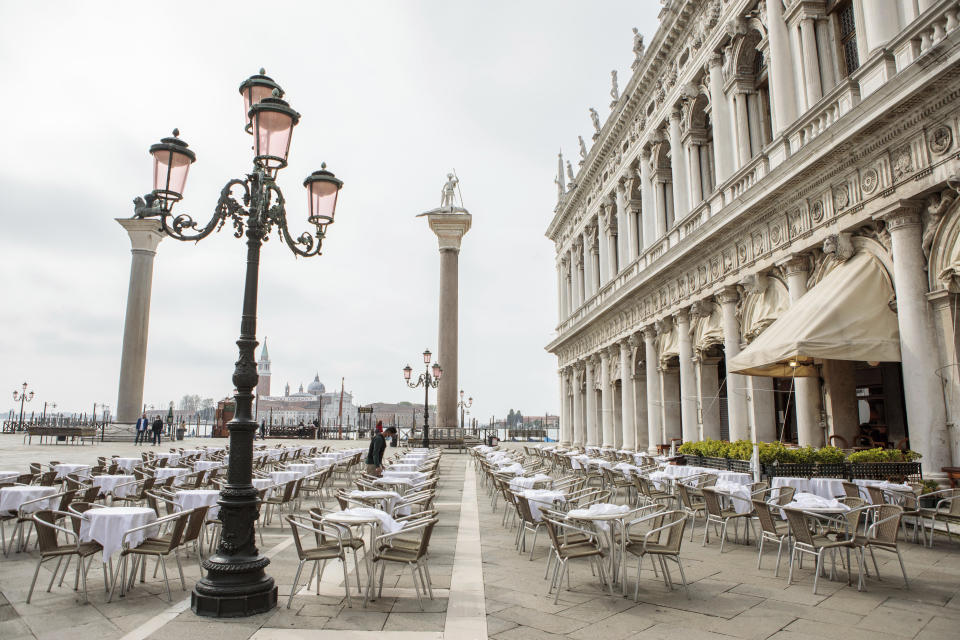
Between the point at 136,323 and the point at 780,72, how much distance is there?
1259 inches

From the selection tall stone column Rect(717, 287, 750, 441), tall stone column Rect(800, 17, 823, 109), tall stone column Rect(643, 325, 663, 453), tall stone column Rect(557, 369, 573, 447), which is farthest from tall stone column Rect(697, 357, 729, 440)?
tall stone column Rect(557, 369, 573, 447)

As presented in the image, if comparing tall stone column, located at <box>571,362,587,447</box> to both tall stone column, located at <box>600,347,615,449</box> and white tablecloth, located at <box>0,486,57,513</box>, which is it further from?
white tablecloth, located at <box>0,486,57,513</box>

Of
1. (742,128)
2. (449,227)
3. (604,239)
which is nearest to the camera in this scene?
(742,128)

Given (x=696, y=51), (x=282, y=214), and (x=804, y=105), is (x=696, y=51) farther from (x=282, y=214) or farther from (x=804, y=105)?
(x=282, y=214)

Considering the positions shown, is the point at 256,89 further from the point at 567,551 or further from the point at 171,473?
the point at 171,473

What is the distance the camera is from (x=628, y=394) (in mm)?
25516

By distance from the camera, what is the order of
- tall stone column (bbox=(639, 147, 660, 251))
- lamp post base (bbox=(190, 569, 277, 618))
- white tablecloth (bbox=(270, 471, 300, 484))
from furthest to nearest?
tall stone column (bbox=(639, 147, 660, 251)) < white tablecloth (bbox=(270, 471, 300, 484)) < lamp post base (bbox=(190, 569, 277, 618))

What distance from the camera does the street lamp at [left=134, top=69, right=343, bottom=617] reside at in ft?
17.4

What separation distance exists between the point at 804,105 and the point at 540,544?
37.6 feet

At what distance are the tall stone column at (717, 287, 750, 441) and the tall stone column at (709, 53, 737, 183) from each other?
3663mm

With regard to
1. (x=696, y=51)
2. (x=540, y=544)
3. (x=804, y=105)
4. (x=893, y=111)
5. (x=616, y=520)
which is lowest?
(x=540, y=544)

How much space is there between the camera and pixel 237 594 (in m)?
5.22

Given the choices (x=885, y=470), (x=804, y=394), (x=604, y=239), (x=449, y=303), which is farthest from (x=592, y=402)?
(x=885, y=470)

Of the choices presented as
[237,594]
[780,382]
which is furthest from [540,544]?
[780,382]
